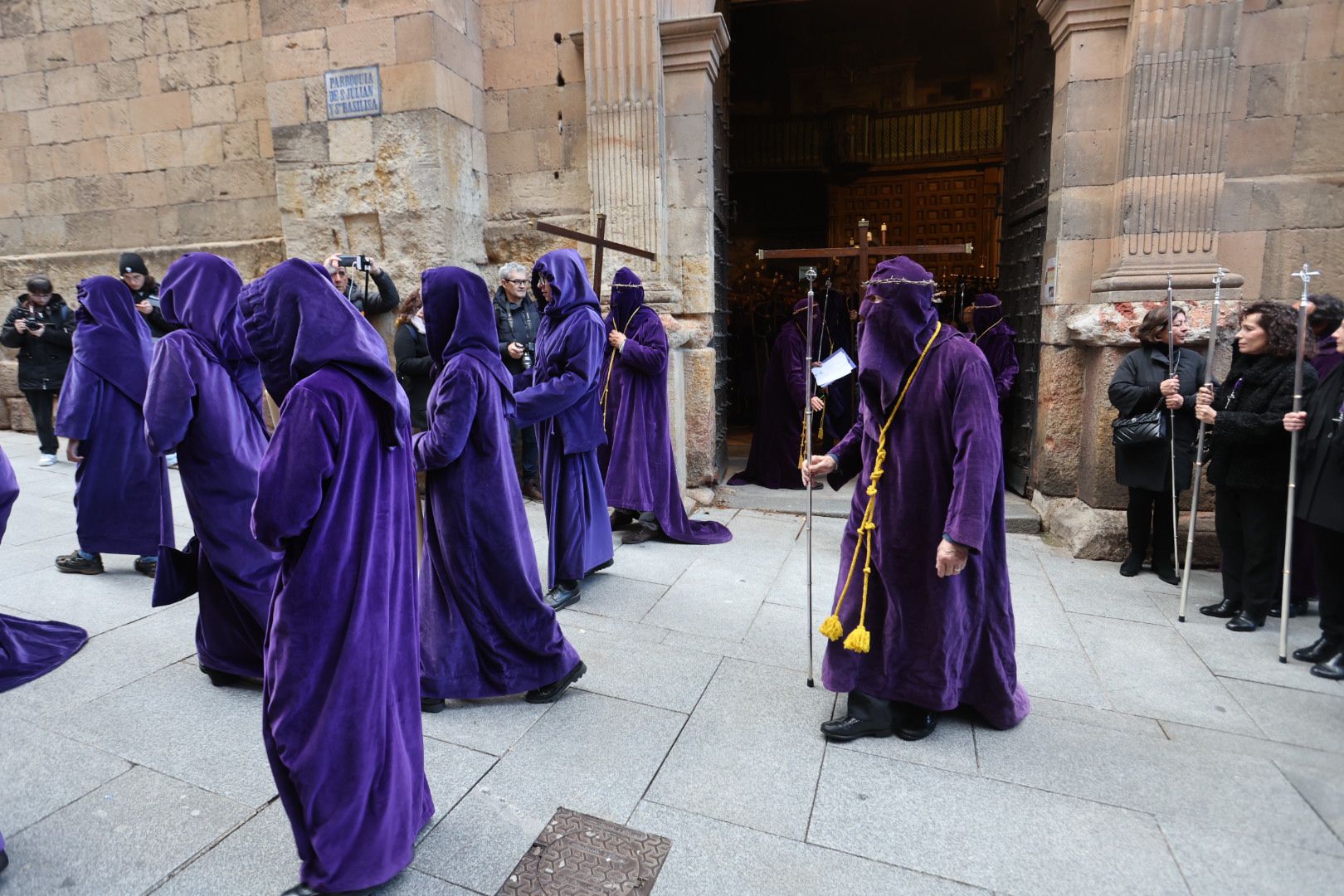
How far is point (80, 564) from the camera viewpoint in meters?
4.80

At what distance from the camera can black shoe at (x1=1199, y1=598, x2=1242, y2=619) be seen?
4383mm

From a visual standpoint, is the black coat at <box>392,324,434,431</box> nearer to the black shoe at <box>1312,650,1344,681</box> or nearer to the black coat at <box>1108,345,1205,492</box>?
the black coat at <box>1108,345,1205,492</box>

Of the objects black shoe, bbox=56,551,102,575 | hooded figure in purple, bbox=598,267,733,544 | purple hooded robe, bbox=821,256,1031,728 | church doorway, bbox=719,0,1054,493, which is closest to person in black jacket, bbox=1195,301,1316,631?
purple hooded robe, bbox=821,256,1031,728

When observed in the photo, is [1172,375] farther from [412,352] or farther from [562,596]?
[412,352]

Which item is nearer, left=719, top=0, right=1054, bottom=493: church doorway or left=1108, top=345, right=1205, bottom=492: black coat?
left=1108, top=345, right=1205, bottom=492: black coat

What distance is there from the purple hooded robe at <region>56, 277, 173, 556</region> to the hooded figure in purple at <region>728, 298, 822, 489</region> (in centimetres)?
481

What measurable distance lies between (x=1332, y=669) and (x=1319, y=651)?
0.15 meters

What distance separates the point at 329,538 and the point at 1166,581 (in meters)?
5.05

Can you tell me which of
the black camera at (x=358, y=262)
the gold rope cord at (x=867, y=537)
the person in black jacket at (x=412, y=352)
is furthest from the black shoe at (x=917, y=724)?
the black camera at (x=358, y=262)

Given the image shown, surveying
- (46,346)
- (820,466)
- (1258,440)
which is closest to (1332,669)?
(1258,440)

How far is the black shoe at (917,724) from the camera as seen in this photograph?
3.05m

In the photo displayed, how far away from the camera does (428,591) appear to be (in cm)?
326

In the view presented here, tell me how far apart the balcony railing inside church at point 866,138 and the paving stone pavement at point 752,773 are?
11570 millimetres

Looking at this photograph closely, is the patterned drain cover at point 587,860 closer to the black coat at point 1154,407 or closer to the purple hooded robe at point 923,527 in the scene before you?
the purple hooded robe at point 923,527
